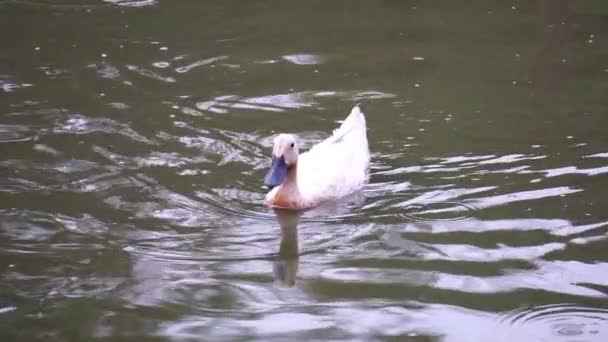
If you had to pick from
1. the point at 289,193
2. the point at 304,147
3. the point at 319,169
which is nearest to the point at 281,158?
the point at 289,193

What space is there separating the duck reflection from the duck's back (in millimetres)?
358

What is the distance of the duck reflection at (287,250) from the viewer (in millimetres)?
6680

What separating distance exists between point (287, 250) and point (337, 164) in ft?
4.95

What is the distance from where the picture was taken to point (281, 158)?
25.9ft

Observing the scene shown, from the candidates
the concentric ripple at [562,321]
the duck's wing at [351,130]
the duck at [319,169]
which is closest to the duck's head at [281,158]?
the duck at [319,169]

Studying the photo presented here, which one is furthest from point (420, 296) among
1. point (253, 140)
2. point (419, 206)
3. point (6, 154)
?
point (6, 154)

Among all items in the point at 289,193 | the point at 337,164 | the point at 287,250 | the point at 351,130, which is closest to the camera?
the point at 287,250

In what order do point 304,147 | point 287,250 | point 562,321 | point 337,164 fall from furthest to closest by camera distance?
point 304,147 < point 337,164 < point 287,250 < point 562,321

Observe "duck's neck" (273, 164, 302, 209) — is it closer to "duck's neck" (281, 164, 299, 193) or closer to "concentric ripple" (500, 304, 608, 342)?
"duck's neck" (281, 164, 299, 193)

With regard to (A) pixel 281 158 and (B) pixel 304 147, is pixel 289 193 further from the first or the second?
(B) pixel 304 147

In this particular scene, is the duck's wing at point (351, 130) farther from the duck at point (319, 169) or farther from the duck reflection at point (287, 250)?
the duck reflection at point (287, 250)

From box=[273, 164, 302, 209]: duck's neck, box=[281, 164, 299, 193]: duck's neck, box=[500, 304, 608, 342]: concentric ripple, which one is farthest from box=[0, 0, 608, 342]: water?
box=[281, 164, 299, 193]: duck's neck

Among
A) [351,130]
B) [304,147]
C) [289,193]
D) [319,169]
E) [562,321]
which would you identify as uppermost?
[351,130]

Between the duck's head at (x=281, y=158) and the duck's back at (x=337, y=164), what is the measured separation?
0.33 metres
